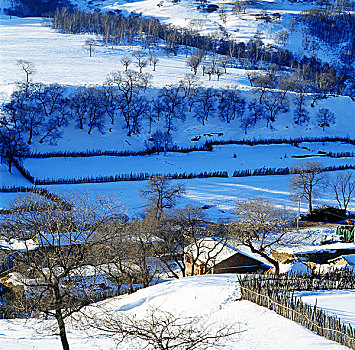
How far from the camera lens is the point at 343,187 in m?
46.3

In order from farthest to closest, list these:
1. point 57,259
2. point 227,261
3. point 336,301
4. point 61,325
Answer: point 227,261 < point 336,301 < point 57,259 < point 61,325

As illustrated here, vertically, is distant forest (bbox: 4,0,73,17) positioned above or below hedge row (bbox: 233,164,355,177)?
above

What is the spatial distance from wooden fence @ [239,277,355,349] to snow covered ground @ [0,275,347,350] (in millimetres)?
249

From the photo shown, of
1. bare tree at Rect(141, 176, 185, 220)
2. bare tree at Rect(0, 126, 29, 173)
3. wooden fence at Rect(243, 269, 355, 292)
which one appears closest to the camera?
wooden fence at Rect(243, 269, 355, 292)

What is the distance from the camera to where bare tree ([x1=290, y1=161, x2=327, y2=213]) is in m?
42.2

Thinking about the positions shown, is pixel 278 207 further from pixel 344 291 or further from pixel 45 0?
pixel 45 0

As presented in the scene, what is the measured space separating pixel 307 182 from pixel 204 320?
30.1 metres

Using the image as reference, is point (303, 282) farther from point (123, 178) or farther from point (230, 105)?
point (230, 105)

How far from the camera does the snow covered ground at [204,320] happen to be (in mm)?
13284

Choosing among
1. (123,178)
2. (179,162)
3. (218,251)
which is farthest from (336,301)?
(179,162)

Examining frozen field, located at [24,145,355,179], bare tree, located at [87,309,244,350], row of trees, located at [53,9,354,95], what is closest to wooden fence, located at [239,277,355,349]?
bare tree, located at [87,309,244,350]

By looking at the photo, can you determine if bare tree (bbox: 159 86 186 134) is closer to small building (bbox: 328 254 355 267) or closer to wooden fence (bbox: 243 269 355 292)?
small building (bbox: 328 254 355 267)

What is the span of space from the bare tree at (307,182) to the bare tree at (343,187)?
136 cm

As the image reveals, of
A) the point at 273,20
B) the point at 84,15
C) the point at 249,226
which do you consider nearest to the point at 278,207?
the point at 249,226
